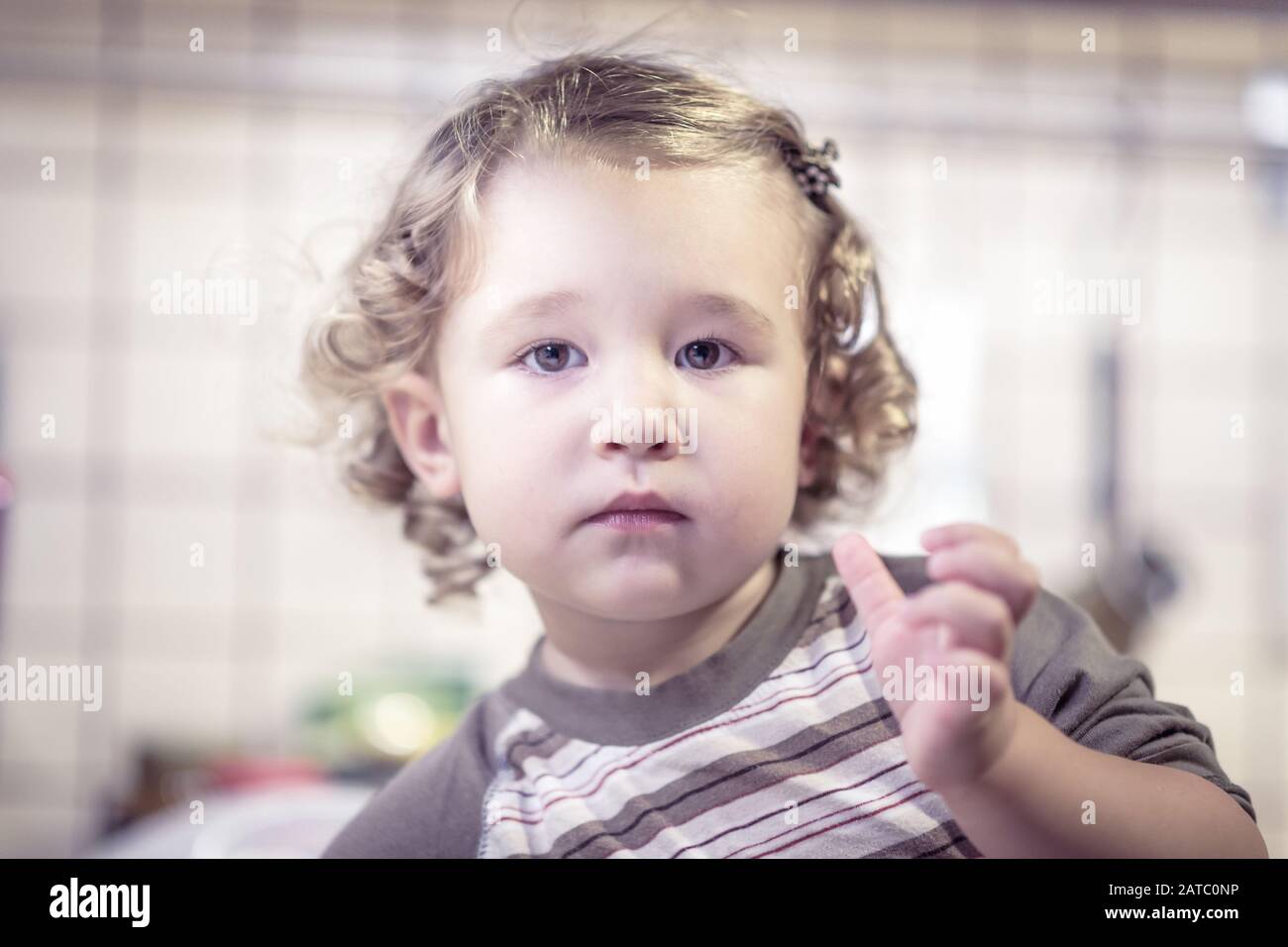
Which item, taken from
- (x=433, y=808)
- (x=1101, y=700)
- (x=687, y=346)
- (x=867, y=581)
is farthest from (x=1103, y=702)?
(x=433, y=808)

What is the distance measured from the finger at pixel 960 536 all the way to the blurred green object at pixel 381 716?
4.10 feet

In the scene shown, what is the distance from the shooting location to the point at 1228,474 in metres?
1.98

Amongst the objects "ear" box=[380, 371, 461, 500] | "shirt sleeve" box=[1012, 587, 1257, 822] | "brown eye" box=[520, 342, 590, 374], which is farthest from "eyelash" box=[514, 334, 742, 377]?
"shirt sleeve" box=[1012, 587, 1257, 822]

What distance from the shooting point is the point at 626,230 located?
531mm

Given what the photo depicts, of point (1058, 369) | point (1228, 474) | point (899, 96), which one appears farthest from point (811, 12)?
point (1228, 474)

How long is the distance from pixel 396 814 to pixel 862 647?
0.97ft

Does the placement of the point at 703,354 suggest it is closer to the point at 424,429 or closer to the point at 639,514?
the point at 639,514

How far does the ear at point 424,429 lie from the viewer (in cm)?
65

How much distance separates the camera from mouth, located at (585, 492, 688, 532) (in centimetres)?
53

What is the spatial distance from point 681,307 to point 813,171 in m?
0.16

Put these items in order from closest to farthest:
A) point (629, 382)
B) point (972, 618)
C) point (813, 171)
A: point (972, 618) → point (629, 382) → point (813, 171)

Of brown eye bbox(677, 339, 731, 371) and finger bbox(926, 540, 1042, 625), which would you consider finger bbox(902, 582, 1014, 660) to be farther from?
brown eye bbox(677, 339, 731, 371)
